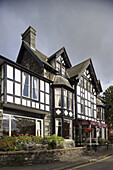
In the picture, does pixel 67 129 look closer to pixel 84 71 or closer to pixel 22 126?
pixel 22 126

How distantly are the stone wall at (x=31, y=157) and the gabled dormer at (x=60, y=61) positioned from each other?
951 centimetres

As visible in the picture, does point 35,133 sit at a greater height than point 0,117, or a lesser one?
lesser

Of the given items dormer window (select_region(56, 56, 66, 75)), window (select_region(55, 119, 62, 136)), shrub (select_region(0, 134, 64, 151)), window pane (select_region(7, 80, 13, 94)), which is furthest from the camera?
dormer window (select_region(56, 56, 66, 75))

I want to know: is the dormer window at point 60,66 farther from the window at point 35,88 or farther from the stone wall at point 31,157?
the stone wall at point 31,157

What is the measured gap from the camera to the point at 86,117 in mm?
24250

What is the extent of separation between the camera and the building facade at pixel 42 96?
1391 cm

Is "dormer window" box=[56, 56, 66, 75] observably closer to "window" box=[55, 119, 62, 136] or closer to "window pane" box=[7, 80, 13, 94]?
"window" box=[55, 119, 62, 136]

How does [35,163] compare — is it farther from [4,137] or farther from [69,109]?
[69,109]

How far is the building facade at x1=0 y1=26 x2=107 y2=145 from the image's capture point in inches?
548

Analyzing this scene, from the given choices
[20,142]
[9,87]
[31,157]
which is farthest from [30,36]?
[31,157]

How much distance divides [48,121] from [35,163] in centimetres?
654

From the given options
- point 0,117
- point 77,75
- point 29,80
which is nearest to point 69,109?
point 77,75

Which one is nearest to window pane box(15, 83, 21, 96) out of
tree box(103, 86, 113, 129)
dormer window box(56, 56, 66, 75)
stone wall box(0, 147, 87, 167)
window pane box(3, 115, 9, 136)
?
window pane box(3, 115, 9, 136)

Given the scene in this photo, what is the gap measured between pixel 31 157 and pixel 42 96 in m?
6.53
